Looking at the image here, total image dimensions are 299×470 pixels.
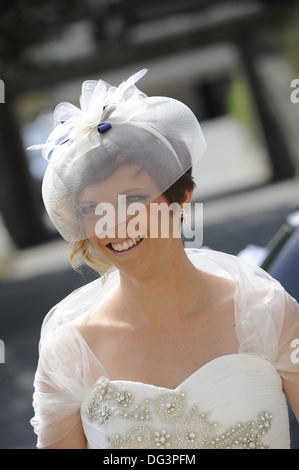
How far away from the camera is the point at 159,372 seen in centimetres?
238

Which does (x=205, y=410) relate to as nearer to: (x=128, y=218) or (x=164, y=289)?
(x=164, y=289)

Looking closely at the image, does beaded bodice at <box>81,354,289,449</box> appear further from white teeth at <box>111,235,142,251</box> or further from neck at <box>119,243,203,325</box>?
white teeth at <box>111,235,142,251</box>

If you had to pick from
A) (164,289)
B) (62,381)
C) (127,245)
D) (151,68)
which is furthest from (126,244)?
(151,68)

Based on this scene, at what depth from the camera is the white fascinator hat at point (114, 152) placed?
2.30 m

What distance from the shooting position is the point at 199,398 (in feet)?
7.66

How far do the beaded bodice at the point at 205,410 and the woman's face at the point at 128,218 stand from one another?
1.03ft

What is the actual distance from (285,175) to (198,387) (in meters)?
17.7

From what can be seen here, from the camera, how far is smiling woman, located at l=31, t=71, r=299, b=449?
7.59 ft

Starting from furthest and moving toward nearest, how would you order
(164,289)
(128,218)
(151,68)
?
(151,68) → (164,289) → (128,218)

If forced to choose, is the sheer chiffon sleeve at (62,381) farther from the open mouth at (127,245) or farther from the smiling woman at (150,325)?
the open mouth at (127,245)

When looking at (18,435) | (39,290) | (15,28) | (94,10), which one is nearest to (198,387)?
(18,435)

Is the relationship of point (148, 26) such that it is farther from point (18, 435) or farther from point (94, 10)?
point (18, 435)

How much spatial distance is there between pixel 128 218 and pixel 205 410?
1.75ft

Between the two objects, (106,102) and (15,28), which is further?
(15,28)
